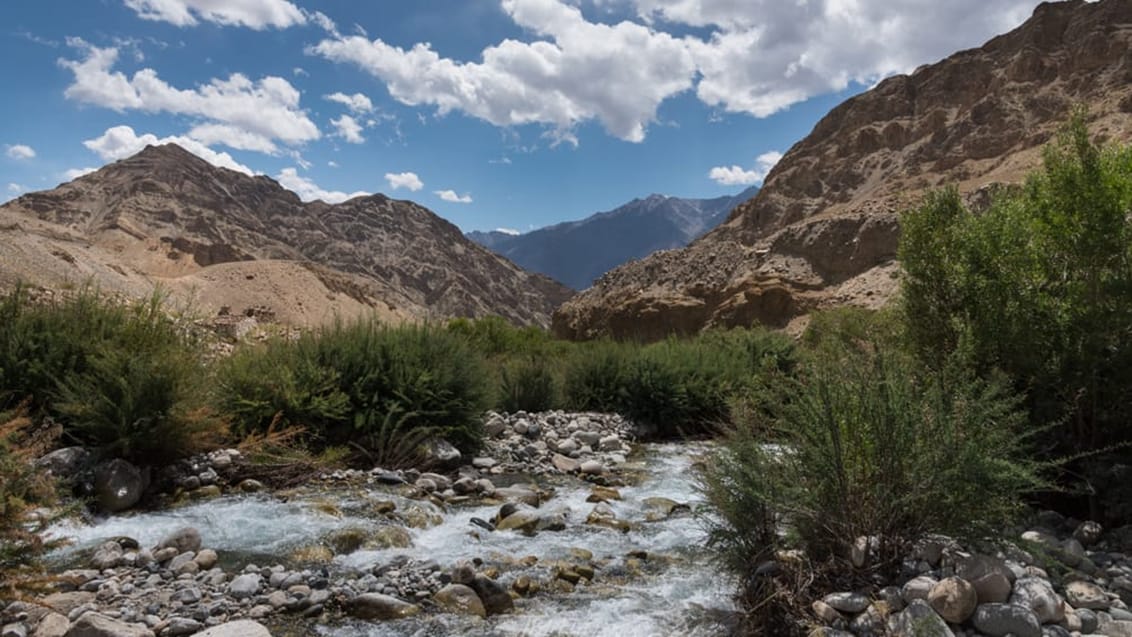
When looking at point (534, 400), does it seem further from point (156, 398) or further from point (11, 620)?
point (11, 620)

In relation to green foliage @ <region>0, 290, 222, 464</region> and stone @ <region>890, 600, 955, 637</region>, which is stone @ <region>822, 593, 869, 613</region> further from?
green foliage @ <region>0, 290, 222, 464</region>

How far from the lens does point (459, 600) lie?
533cm

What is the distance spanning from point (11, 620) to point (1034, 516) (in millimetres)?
7627

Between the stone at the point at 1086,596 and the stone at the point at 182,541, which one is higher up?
the stone at the point at 182,541

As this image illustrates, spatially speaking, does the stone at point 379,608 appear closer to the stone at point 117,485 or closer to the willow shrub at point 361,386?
the stone at point 117,485

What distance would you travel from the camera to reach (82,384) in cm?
782

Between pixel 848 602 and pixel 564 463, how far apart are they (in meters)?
6.69

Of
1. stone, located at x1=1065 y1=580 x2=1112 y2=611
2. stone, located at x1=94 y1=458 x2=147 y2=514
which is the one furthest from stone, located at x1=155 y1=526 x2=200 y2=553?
stone, located at x1=1065 y1=580 x2=1112 y2=611

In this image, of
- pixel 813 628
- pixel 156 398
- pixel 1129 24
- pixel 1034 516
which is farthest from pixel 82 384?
pixel 1129 24

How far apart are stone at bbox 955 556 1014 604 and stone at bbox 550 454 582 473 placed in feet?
21.9

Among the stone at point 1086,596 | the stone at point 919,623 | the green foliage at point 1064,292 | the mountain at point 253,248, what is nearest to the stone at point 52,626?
the stone at point 919,623

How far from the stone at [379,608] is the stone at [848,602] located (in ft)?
9.70

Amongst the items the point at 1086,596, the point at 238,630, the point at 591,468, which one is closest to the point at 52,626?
the point at 238,630

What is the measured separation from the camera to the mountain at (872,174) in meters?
38.3
